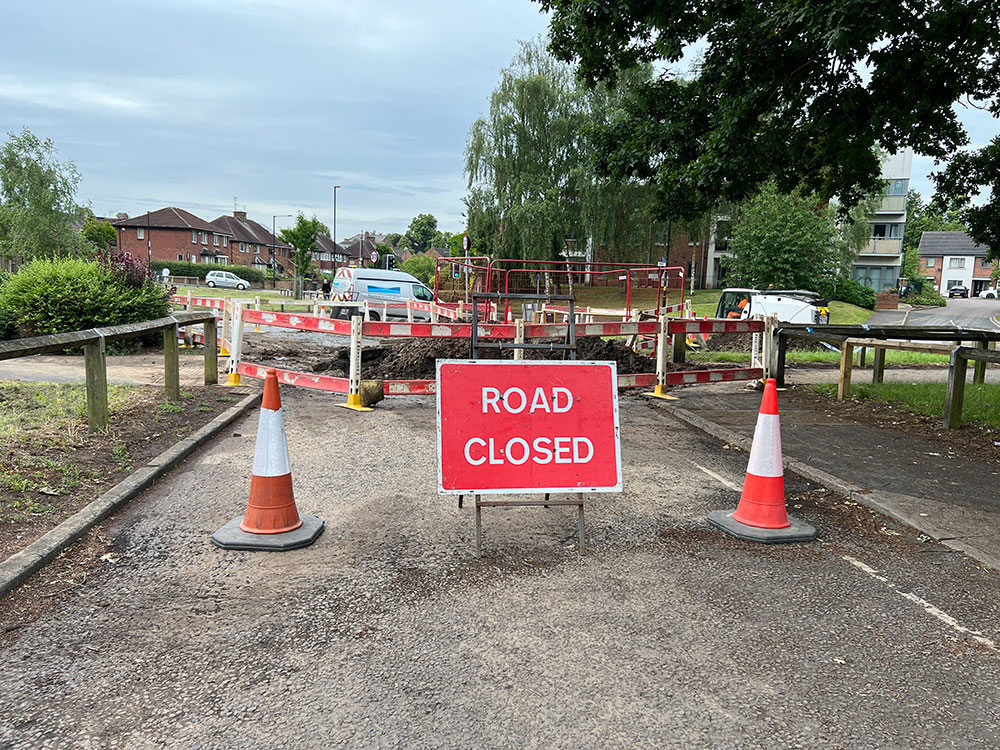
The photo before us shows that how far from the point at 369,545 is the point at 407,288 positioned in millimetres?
22237

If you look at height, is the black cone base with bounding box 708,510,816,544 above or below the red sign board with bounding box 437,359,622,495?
below

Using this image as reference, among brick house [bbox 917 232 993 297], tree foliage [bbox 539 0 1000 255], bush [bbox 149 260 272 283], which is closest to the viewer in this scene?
tree foliage [bbox 539 0 1000 255]

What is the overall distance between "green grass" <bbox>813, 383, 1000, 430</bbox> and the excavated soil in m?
3.24

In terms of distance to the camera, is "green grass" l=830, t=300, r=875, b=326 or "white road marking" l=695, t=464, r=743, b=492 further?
"green grass" l=830, t=300, r=875, b=326

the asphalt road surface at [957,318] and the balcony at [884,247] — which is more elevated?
the balcony at [884,247]

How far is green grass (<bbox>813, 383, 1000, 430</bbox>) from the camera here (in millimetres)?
8727

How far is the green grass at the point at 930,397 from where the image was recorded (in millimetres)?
8727

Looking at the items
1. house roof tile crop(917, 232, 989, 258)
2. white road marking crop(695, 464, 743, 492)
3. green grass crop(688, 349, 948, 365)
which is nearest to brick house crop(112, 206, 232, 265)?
green grass crop(688, 349, 948, 365)

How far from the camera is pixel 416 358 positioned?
12.2 m

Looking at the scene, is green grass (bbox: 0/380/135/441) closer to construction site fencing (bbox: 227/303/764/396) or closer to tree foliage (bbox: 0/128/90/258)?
construction site fencing (bbox: 227/303/764/396)

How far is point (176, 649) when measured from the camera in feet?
9.98

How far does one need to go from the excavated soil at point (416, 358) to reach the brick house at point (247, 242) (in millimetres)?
92343

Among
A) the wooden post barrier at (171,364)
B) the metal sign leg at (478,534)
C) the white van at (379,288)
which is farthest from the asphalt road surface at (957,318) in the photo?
the metal sign leg at (478,534)

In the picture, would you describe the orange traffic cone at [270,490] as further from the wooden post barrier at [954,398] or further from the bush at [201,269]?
the bush at [201,269]
